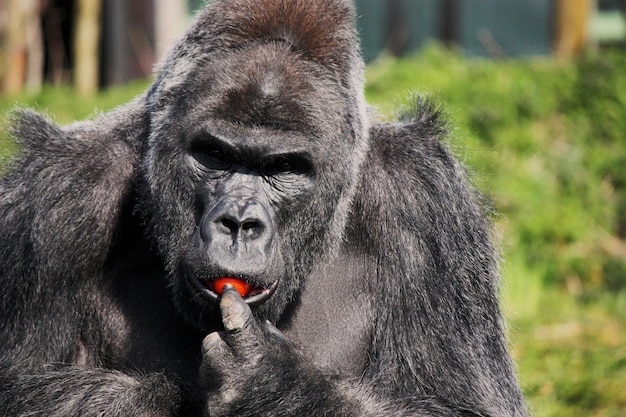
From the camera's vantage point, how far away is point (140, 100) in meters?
6.23

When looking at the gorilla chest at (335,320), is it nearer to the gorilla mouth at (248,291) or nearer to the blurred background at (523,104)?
the gorilla mouth at (248,291)

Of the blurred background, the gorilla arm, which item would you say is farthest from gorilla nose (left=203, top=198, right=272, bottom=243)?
the blurred background

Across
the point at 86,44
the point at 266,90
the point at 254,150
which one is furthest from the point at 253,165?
the point at 86,44

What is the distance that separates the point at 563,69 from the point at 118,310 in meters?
8.83

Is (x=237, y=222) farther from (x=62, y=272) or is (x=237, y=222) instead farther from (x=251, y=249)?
(x=62, y=272)

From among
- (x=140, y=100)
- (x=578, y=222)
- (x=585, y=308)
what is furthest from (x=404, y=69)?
(x=140, y=100)

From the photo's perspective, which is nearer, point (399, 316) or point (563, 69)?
point (399, 316)

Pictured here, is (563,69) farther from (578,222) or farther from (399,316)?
(399,316)

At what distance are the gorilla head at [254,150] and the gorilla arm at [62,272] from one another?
12.2 inches

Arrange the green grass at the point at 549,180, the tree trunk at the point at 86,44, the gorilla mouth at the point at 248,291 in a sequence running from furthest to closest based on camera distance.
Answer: the tree trunk at the point at 86,44 < the green grass at the point at 549,180 < the gorilla mouth at the point at 248,291

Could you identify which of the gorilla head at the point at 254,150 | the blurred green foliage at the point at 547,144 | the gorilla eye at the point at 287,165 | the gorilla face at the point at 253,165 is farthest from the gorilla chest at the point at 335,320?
the blurred green foliage at the point at 547,144

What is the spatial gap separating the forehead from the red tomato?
80cm

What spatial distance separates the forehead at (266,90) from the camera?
5.24 metres

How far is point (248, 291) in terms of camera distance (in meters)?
5.04
